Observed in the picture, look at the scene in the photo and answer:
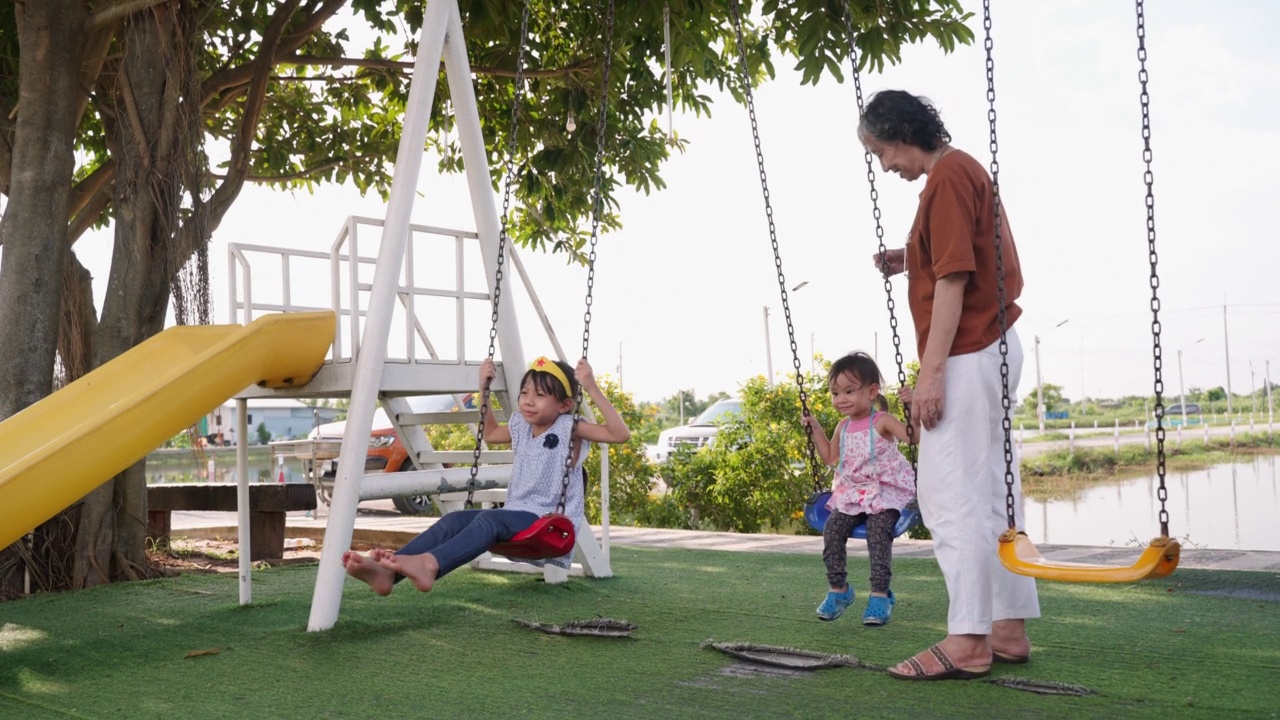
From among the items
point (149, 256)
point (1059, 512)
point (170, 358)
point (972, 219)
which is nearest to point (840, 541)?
point (972, 219)

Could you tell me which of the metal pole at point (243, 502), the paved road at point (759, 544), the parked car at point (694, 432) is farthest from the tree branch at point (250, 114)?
the parked car at point (694, 432)

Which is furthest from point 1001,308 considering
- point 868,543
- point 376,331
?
point 376,331

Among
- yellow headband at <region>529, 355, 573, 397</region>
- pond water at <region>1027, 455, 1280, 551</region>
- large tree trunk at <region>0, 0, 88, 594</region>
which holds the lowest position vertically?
pond water at <region>1027, 455, 1280, 551</region>

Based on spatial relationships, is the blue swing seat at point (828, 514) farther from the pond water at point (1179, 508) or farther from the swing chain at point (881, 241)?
the pond water at point (1179, 508)

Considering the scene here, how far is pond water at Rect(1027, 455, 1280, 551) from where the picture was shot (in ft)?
43.8

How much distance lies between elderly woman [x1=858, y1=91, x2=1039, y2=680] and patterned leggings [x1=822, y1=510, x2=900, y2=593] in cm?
69

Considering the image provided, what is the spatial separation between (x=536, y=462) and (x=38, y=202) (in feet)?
12.7

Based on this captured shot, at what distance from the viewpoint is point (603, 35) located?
8.88m

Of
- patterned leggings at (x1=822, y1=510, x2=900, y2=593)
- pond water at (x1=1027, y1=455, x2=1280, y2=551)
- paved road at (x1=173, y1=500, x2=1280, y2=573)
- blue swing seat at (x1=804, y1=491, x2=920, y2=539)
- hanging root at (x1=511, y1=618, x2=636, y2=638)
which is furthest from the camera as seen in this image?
pond water at (x1=1027, y1=455, x2=1280, y2=551)

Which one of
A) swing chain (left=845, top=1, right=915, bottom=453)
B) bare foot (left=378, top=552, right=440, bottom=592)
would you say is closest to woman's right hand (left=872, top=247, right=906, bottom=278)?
swing chain (left=845, top=1, right=915, bottom=453)

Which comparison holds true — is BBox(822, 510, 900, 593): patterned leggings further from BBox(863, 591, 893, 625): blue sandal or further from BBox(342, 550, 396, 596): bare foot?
BBox(342, 550, 396, 596): bare foot

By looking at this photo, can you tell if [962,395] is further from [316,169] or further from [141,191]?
[316,169]

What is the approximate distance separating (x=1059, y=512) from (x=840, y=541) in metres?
13.3

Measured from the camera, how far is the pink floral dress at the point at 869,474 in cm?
454
